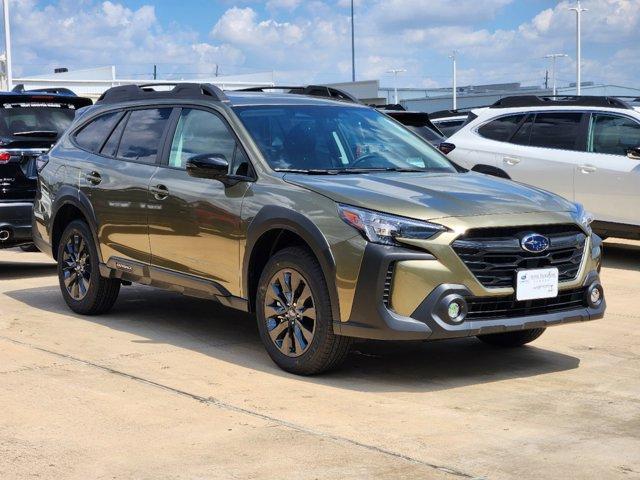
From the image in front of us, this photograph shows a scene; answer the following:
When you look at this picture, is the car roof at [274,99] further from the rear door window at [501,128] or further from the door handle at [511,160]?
the rear door window at [501,128]

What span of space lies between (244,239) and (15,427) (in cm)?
195

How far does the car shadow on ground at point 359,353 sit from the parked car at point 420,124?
482 centimetres

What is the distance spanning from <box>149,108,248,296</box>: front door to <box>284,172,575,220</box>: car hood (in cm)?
54

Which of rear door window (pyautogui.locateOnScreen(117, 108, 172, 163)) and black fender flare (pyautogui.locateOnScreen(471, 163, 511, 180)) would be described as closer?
rear door window (pyautogui.locateOnScreen(117, 108, 172, 163))

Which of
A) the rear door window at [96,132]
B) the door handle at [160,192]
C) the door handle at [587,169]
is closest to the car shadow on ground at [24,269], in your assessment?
the rear door window at [96,132]

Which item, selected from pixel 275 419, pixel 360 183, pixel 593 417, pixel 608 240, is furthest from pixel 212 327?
pixel 608 240

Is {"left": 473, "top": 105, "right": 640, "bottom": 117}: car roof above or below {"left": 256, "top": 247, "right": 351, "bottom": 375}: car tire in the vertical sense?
above

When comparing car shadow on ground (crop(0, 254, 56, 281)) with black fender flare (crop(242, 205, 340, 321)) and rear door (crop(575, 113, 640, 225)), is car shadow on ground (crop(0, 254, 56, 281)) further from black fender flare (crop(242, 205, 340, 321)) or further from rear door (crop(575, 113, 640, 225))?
rear door (crop(575, 113, 640, 225))

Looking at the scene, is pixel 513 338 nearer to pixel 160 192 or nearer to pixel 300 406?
pixel 300 406

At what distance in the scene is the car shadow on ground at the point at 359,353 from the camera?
6418 millimetres

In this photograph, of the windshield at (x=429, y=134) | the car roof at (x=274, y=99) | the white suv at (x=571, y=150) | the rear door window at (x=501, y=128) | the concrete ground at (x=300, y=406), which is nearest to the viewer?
the concrete ground at (x=300, y=406)

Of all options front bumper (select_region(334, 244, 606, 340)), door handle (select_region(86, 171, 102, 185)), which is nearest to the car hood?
front bumper (select_region(334, 244, 606, 340))

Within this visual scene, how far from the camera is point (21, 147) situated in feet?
35.9

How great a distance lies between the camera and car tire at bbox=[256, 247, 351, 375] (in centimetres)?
615
